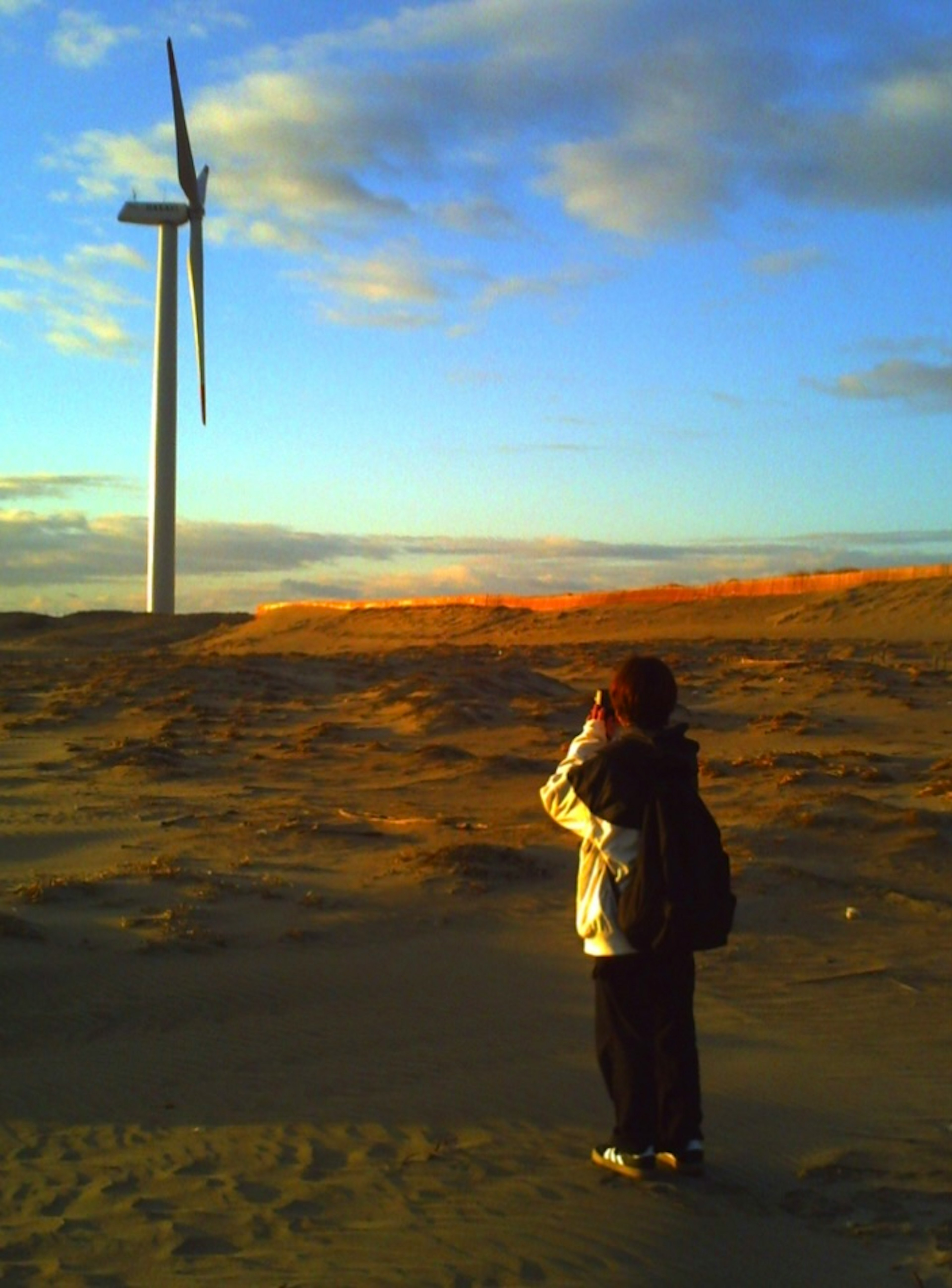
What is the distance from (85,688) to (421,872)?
13.6 metres

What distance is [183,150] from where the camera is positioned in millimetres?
40656

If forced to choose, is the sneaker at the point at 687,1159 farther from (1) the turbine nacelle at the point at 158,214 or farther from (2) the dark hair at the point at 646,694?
(1) the turbine nacelle at the point at 158,214

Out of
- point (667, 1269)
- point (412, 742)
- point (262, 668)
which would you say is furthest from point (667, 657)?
point (667, 1269)

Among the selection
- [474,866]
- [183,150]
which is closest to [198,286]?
[183,150]

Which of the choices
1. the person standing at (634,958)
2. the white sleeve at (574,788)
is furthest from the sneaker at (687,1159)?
the white sleeve at (574,788)

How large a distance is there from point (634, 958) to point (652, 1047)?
35cm

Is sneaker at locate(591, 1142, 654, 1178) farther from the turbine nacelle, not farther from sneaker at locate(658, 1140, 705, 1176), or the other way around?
the turbine nacelle

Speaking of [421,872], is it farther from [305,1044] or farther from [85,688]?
[85,688]

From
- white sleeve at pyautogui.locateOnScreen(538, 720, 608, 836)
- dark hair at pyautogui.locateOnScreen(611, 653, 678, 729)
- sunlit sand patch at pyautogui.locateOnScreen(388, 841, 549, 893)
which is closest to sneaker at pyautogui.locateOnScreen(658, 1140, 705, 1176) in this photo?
white sleeve at pyautogui.locateOnScreen(538, 720, 608, 836)

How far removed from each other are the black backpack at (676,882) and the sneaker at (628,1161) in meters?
0.77

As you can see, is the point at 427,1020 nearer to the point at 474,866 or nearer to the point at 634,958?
the point at 634,958

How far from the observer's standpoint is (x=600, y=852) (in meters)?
4.93

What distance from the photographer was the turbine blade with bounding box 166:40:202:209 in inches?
1492

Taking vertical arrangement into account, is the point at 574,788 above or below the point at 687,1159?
above
